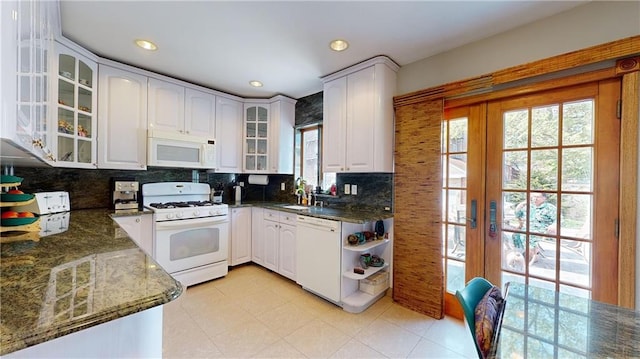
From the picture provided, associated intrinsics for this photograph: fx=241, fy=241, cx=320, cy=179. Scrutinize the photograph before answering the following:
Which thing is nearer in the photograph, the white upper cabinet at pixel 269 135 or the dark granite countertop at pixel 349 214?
the dark granite countertop at pixel 349 214

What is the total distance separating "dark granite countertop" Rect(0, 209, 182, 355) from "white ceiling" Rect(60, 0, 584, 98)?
165cm

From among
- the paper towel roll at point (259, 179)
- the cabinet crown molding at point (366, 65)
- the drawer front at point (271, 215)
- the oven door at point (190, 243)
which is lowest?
the oven door at point (190, 243)

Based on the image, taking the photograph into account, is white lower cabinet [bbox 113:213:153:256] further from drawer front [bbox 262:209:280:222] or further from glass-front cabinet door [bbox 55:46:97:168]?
drawer front [bbox 262:209:280:222]

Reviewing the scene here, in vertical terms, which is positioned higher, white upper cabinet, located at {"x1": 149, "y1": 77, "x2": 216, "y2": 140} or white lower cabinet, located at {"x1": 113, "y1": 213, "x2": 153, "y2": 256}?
white upper cabinet, located at {"x1": 149, "y1": 77, "x2": 216, "y2": 140}

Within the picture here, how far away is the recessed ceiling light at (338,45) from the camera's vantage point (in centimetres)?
210

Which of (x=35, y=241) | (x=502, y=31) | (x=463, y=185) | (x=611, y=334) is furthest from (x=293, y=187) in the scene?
(x=611, y=334)

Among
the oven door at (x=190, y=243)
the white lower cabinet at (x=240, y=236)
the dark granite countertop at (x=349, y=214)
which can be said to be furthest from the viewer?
the white lower cabinet at (x=240, y=236)

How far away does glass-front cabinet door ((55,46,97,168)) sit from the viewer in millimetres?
2096

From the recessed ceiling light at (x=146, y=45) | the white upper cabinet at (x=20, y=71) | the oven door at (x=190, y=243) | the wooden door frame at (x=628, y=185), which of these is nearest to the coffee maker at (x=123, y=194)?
the oven door at (x=190, y=243)

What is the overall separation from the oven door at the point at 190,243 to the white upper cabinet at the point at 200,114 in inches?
44.6

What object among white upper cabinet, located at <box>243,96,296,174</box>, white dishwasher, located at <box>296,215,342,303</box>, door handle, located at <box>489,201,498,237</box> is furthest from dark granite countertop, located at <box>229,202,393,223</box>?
door handle, located at <box>489,201,498,237</box>

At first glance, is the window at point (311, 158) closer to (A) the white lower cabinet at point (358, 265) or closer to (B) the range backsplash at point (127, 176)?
(B) the range backsplash at point (127, 176)

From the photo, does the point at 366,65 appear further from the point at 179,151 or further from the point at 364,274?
the point at 179,151

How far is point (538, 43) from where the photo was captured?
69.4 inches
